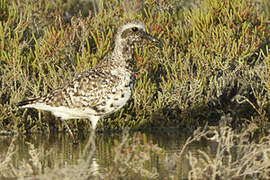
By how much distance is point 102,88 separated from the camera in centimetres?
878

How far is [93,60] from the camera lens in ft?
34.8

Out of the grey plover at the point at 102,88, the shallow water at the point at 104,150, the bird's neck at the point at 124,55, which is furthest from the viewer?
the bird's neck at the point at 124,55

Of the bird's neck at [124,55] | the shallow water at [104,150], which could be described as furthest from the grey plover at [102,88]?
the shallow water at [104,150]

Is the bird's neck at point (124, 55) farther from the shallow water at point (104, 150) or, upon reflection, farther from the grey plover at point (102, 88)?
the shallow water at point (104, 150)

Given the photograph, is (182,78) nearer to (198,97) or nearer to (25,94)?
(198,97)

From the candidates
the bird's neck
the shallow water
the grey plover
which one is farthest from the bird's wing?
the shallow water

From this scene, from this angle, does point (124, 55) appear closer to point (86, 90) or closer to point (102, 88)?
point (102, 88)

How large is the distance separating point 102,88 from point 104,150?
35.7 inches

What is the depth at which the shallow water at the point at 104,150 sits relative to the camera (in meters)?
7.16

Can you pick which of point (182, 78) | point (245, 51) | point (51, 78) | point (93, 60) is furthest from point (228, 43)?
point (51, 78)

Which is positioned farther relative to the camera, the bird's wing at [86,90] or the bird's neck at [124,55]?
the bird's neck at [124,55]

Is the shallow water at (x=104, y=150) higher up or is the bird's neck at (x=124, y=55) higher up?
the bird's neck at (x=124, y=55)

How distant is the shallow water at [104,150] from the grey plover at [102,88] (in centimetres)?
55

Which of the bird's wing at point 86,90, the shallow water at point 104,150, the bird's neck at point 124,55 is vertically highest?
the bird's neck at point 124,55
